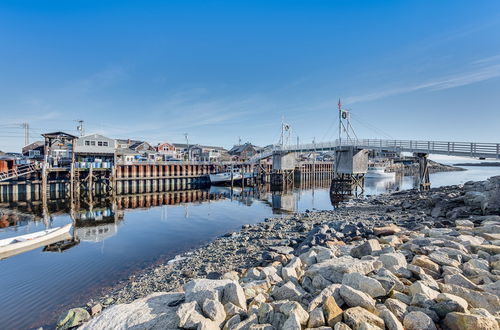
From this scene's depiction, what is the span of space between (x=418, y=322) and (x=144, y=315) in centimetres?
498

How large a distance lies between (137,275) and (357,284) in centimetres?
953

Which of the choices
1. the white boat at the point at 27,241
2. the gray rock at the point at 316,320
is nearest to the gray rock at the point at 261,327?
the gray rock at the point at 316,320

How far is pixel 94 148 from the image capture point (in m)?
47.7

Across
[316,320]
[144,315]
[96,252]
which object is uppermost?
[316,320]

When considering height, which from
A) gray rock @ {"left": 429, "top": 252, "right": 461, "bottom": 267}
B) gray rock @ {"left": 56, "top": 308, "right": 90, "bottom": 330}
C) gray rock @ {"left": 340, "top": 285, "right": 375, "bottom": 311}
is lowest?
gray rock @ {"left": 56, "top": 308, "right": 90, "bottom": 330}

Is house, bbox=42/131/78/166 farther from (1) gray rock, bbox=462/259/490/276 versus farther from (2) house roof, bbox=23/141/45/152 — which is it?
(1) gray rock, bbox=462/259/490/276

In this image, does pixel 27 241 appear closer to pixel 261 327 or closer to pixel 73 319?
pixel 73 319

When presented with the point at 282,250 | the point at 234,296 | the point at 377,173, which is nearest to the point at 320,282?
the point at 234,296

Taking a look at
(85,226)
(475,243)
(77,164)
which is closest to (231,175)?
(77,164)

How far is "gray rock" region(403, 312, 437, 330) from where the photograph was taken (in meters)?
3.72

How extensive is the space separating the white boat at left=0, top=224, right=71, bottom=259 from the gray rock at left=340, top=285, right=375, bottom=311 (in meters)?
16.7

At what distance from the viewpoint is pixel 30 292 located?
31.6 ft

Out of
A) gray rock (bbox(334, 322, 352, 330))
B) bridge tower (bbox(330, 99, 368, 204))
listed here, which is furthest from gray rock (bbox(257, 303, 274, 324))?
bridge tower (bbox(330, 99, 368, 204))

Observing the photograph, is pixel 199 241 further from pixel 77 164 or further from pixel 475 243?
pixel 77 164
